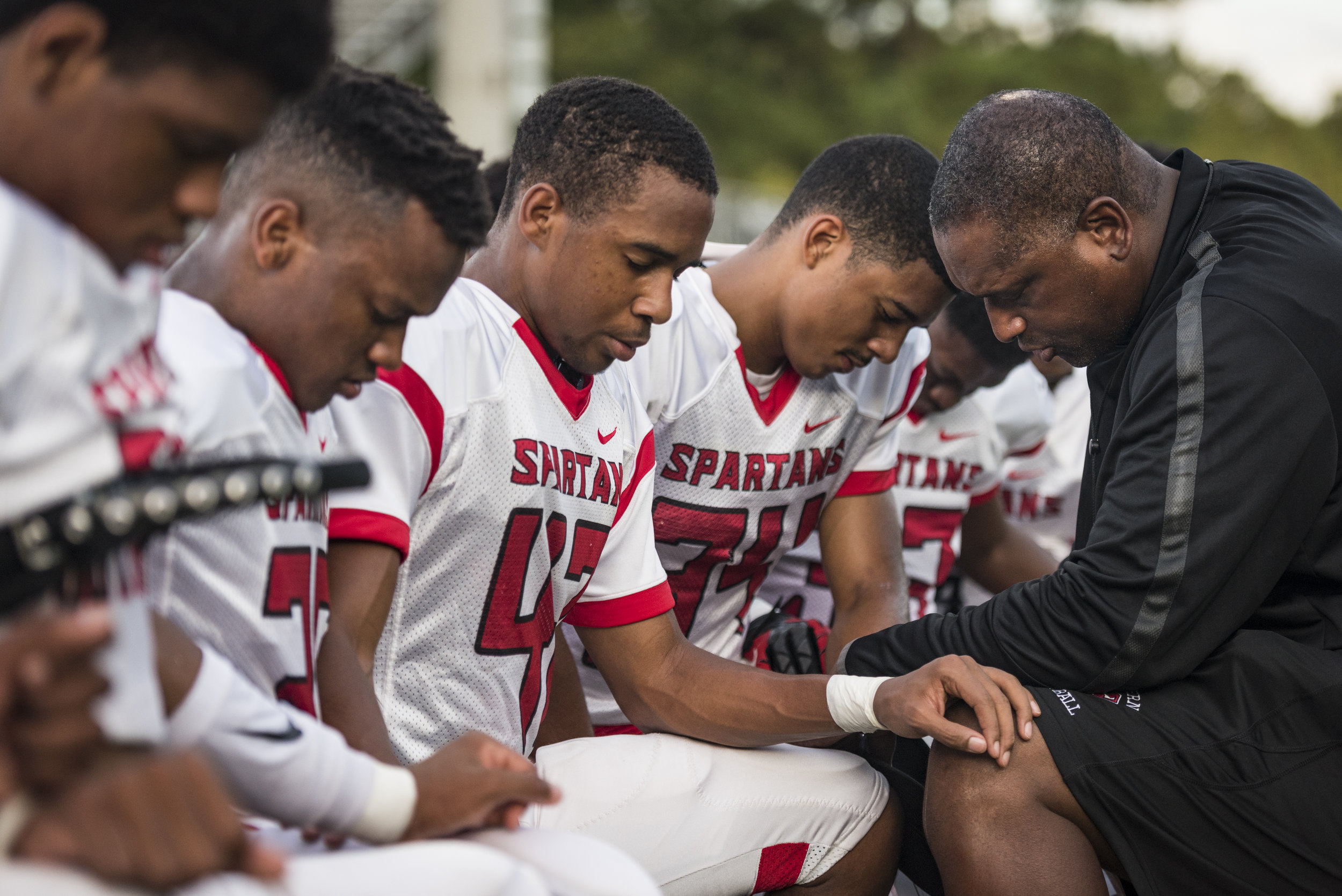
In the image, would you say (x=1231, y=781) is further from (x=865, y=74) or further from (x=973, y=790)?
(x=865, y=74)

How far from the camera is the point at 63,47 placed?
1.09m

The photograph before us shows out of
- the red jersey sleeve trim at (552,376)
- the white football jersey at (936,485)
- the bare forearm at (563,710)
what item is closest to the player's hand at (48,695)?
the red jersey sleeve trim at (552,376)

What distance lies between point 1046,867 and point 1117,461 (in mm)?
693

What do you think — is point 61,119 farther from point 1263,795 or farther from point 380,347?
point 1263,795

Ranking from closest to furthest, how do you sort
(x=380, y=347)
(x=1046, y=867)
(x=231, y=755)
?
(x=231, y=755)
(x=380, y=347)
(x=1046, y=867)

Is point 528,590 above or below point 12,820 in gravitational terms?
above

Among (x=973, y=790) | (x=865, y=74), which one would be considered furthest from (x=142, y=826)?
(x=865, y=74)

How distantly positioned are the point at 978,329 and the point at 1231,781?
1.49 meters

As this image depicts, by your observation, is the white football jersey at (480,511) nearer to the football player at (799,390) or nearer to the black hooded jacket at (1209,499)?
the football player at (799,390)

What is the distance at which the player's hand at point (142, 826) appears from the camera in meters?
1.00

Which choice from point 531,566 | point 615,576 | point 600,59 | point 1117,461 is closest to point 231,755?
point 531,566

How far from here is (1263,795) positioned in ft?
6.57

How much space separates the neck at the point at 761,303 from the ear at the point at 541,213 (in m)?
0.68

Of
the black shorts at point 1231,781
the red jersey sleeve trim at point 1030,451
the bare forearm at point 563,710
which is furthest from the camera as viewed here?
the red jersey sleeve trim at point 1030,451
